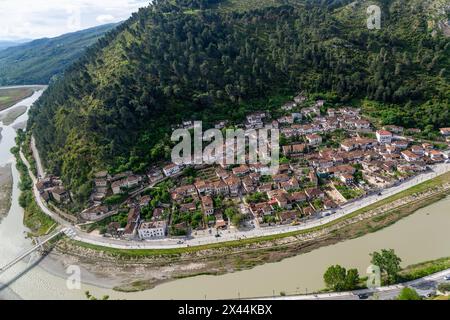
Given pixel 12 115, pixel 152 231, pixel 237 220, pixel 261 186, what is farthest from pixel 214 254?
pixel 12 115

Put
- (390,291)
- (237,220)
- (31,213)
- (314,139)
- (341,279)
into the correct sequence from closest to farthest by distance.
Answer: (390,291) < (341,279) < (237,220) < (31,213) < (314,139)

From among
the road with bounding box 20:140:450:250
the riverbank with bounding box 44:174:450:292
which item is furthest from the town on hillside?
the riverbank with bounding box 44:174:450:292

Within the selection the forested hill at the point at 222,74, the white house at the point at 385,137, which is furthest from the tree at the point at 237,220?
the white house at the point at 385,137

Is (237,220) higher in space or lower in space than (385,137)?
lower

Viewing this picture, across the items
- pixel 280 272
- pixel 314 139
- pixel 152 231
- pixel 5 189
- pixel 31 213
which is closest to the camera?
pixel 280 272

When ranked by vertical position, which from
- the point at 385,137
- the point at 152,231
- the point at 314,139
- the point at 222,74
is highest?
the point at 222,74

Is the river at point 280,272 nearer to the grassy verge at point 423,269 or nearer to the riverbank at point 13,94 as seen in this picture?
the grassy verge at point 423,269

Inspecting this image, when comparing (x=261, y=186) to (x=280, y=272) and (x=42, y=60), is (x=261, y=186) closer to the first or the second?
(x=280, y=272)
